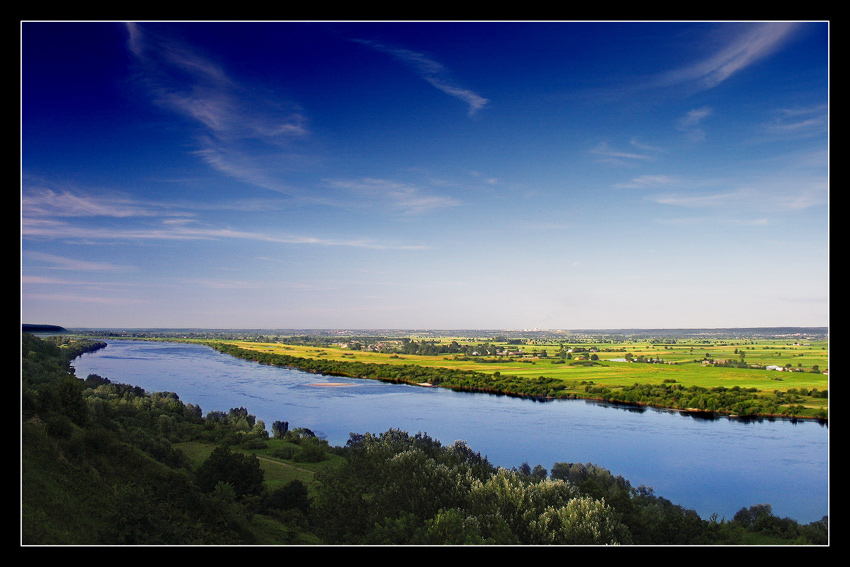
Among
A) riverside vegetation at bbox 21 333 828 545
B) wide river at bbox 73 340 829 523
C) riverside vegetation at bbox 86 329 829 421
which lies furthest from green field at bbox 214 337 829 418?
riverside vegetation at bbox 21 333 828 545

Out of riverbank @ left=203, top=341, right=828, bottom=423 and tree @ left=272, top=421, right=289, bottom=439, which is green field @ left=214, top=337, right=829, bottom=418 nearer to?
riverbank @ left=203, top=341, right=828, bottom=423

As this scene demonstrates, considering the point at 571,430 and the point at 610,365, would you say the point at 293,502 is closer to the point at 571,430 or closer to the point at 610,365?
the point at 571,430

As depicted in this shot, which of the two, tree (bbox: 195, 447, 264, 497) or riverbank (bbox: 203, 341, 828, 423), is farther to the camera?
riverbank (bbox: 203, 341, 828, 423)

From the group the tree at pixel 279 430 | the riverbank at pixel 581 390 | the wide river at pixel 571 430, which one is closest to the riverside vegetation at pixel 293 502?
the wide river at pixel 571 430

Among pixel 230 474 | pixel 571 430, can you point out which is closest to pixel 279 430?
pixel 230 474

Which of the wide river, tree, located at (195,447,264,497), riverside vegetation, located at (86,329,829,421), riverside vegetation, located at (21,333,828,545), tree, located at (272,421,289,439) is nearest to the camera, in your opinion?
riverside vegetation, located at (21,333,828,545)

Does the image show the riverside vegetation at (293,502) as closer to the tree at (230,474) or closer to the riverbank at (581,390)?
the tree at (230,474)
